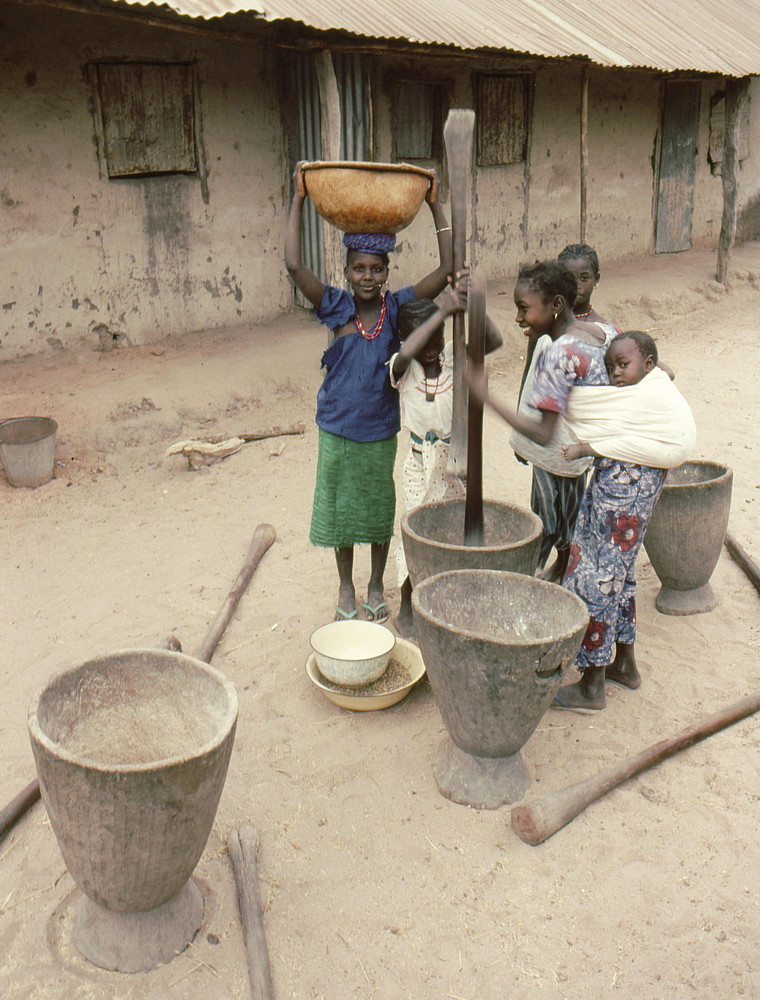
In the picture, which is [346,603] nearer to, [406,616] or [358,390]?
[406,616]

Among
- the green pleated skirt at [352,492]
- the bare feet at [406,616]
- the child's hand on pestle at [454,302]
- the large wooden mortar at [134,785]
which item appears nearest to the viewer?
the large wooden mortar at [134,785]

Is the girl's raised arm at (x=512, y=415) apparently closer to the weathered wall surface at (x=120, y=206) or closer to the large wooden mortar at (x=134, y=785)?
the large wooden mortar at (x=134, y=785)

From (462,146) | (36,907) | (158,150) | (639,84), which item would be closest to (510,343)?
(158,150)

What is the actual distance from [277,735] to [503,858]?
943 millimetres

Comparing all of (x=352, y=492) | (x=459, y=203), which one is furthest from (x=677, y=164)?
(x=459, y=203)

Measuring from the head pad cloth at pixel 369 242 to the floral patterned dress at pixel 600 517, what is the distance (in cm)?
69

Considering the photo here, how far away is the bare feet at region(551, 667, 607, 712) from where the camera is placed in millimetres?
3449

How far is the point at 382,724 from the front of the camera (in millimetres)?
3395

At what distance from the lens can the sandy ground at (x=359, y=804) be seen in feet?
7.95

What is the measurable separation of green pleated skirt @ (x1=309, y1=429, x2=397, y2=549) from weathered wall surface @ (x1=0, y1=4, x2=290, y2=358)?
3.87 metres

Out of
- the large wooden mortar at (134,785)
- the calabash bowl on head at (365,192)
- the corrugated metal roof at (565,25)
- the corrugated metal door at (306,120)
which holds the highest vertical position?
the corrugated metal roof at (565,25)

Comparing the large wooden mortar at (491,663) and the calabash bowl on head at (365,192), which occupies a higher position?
the calabash bowl on head at (365,192)

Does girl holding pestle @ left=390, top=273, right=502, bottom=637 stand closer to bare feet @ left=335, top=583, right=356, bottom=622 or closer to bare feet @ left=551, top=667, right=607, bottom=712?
bare feet @ left=335, top=583, right=356, bottom=622

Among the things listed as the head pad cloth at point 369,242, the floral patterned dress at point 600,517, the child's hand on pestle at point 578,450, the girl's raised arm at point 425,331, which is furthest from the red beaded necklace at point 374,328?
the child's hand on pestle at point 578,450
